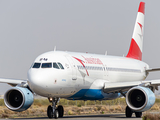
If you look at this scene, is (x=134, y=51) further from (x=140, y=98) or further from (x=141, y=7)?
(x=140, y=98)

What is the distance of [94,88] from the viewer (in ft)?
81.2

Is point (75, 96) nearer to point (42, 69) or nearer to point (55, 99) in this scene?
point (55, 99)

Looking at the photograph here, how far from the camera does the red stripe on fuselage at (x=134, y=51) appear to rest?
34.7m

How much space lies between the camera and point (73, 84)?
22109mm

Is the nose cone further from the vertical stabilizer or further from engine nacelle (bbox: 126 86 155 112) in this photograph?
the vertical stabilizer

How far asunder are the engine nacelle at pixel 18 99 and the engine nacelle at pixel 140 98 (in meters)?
6.14

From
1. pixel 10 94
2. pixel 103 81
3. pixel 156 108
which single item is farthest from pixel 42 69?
pixel 156 108

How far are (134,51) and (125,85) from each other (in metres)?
11.8

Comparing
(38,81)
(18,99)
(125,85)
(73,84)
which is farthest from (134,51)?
(38,81)

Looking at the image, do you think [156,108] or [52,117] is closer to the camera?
[52,117]

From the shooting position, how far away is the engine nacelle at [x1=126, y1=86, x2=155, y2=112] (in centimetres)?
2143

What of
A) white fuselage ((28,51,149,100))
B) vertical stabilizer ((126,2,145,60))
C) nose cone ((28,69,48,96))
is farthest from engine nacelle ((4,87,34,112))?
vertical stabilizer ((126,2,145,60))

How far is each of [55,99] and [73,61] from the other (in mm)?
2649

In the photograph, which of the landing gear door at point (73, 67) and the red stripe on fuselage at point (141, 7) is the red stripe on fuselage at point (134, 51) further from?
the landing gear door at point (73, 67)
